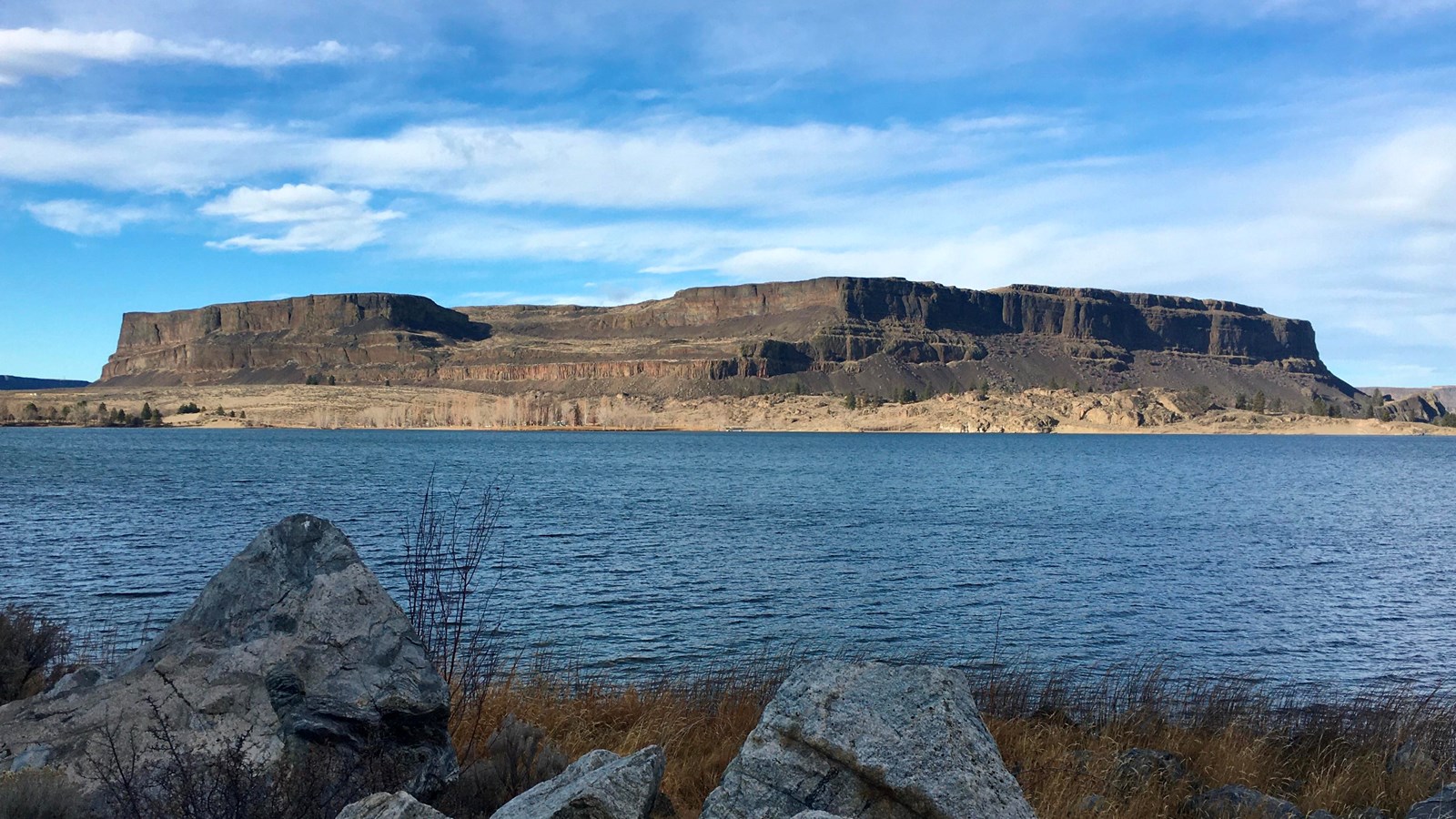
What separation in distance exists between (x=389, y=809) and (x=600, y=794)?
1009mm

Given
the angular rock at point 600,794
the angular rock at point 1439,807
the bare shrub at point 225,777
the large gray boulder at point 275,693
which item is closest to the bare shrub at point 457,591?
the large gray boulder at point 275,693

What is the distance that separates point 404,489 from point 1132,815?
175 ft

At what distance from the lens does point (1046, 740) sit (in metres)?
10.6

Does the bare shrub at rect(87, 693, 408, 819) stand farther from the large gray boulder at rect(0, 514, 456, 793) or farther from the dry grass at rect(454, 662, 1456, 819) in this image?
the dry grass at rect(454, 662, 1456, 819)

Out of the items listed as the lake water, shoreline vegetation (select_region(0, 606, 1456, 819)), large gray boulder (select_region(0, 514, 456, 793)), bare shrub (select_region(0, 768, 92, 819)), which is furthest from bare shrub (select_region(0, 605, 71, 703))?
the lake water

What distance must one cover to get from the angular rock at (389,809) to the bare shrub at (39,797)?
73.4 inches

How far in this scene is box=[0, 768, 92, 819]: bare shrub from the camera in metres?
5.41

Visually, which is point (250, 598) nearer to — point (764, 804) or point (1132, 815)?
point (764, 804)

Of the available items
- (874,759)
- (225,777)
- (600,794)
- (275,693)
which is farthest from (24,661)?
(874,759)

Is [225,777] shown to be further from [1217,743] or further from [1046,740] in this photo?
[1217,743]

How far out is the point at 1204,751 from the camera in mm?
10664

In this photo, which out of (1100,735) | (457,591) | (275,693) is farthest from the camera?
(1100,735)

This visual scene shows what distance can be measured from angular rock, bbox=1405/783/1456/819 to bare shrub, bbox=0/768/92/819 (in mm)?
9102

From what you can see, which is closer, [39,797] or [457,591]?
[39,797]
